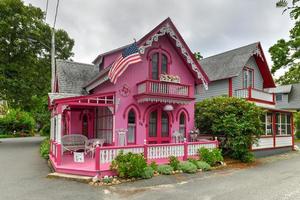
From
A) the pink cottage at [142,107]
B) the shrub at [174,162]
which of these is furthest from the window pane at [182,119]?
the shrub at [174,162]

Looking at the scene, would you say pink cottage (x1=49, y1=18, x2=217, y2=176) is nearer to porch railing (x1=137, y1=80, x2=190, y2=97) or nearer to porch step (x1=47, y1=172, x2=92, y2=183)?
porch railing (x1=137, y1=80, x2=190, y2=97)

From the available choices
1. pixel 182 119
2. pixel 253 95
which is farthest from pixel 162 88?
pixel 253 95

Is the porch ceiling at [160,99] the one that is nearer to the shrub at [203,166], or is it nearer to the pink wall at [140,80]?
the pink wall at [140,80]

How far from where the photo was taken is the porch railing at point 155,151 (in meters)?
10.2

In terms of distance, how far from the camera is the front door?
14.5 meters

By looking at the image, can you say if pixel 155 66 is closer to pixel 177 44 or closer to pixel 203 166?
pixel 177 44

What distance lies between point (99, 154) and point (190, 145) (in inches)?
198

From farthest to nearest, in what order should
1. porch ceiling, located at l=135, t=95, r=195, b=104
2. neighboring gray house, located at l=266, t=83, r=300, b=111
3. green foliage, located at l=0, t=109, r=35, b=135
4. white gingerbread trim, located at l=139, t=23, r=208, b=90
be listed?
green foliage, located at l=0, t=109, r=35, b=135, neighboring gray house, located at l=266, t=83, r=300, b=111, white gingerbread trim, located at l=139, t=23, r=208, b=90, porch ceiling, located at l=135, t=95, r=195, b=104

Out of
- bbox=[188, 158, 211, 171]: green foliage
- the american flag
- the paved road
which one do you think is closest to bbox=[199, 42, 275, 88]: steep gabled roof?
bbox=[188, 158, 211, 171]: green foliage

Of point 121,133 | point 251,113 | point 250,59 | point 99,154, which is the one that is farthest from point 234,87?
point 99,154

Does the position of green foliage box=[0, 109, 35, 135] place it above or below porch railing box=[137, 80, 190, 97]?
below

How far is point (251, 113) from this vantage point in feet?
48.1

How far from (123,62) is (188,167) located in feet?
18.6

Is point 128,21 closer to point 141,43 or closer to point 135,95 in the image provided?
point 141,43
